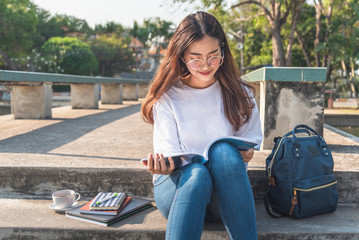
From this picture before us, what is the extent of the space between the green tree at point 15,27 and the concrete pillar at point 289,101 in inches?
1177

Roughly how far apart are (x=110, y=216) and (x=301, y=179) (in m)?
1.24

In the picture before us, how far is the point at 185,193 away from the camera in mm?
1795

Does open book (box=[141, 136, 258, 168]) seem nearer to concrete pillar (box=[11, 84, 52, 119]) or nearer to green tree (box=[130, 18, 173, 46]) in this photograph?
concrete pillar (box=[11, 84, 52, 119])

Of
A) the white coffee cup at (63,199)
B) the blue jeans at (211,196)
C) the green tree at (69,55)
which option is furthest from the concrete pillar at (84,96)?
the green tree at (69,55)

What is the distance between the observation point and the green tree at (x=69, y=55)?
41.6 m

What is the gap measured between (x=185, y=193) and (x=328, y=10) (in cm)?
1917

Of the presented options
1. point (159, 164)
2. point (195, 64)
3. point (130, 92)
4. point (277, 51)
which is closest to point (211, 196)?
point (159, 164)

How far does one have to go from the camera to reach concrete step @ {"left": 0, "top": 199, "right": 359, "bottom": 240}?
2135mm

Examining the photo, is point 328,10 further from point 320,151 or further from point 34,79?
point 320,151

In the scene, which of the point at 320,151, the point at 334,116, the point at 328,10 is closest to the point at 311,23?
the point at 328,10

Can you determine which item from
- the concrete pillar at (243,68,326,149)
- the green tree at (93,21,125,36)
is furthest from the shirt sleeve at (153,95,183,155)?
the green tree at (93,21,125,36)

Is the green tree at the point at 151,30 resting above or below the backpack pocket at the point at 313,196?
above

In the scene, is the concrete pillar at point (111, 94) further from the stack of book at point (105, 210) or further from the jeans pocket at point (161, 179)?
the jeans pocket at point (161, 179)

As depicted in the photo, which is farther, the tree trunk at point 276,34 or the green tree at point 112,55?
the green tree at point 112,55
